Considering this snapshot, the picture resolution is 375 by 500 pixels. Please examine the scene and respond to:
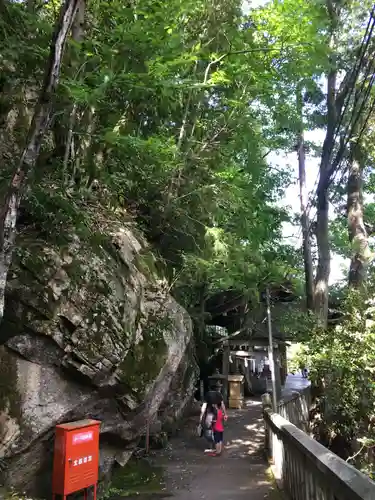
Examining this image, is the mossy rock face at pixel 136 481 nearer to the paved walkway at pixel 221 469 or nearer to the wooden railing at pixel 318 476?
the paved walkway at pixel 221 469

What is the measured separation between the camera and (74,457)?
5199mm

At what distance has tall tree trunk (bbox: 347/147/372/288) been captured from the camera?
11.6 m

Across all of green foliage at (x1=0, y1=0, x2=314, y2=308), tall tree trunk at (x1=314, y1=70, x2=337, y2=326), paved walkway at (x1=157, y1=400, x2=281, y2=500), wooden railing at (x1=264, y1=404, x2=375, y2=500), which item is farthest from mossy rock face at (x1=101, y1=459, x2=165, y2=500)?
tall tree trunk at (x1=314, y1=70, x2=337, y2=326)

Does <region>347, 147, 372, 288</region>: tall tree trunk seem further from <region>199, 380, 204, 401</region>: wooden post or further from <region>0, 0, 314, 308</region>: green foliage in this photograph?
<region>199, 380, 204, 401</region>: wooden post

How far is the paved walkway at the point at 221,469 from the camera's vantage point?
259 inches

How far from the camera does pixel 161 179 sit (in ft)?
30.0

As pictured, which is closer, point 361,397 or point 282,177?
point 361,397

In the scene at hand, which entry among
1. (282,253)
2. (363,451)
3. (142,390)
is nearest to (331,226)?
(282,253)

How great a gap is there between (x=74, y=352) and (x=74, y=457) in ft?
4.20

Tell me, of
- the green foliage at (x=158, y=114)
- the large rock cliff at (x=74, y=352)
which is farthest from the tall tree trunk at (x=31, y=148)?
the large rock cliff at (x=74, y=352)

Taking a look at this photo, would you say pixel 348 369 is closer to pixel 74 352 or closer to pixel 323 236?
pixel 323 236

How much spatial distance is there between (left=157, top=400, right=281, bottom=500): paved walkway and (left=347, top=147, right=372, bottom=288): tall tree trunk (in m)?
5.10

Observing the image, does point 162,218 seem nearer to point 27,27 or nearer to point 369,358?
point 27,27

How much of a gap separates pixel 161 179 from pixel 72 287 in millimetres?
3788
